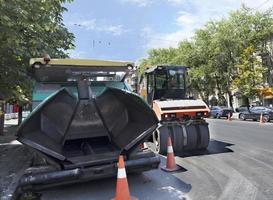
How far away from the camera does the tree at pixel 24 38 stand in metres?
7.41

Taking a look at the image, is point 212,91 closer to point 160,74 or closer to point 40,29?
point 160,74

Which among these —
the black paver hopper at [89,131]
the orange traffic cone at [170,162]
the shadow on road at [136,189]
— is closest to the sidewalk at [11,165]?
the shadow on road at [136,189]

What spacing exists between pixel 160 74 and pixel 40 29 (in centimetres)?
565

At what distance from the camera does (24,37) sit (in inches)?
347

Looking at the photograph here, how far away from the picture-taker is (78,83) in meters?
7.62

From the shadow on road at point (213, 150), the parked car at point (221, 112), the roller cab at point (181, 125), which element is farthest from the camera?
the parked car at point (221, 112)

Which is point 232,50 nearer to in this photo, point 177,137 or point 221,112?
point 221,112

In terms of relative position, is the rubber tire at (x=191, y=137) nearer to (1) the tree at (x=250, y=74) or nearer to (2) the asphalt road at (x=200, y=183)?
(2) the asphalt road at (x=200, y=183)

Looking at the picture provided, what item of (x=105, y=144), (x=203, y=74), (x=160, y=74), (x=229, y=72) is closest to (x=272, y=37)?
(x=229, y=72)

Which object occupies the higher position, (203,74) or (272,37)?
(272,37)

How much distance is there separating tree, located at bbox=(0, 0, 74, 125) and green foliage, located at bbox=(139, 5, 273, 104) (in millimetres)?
35151

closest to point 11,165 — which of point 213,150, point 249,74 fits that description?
point 213,150

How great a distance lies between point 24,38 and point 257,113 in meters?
26.9

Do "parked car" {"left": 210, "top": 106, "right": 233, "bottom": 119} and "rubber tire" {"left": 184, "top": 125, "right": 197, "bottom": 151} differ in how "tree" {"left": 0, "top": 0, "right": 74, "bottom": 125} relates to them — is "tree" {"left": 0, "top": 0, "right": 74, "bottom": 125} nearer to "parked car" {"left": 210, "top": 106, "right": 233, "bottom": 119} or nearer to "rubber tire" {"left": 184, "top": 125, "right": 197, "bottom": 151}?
"rubber tire" {"left": 184, "top": 125, "right": 197, "bottom": 151}
